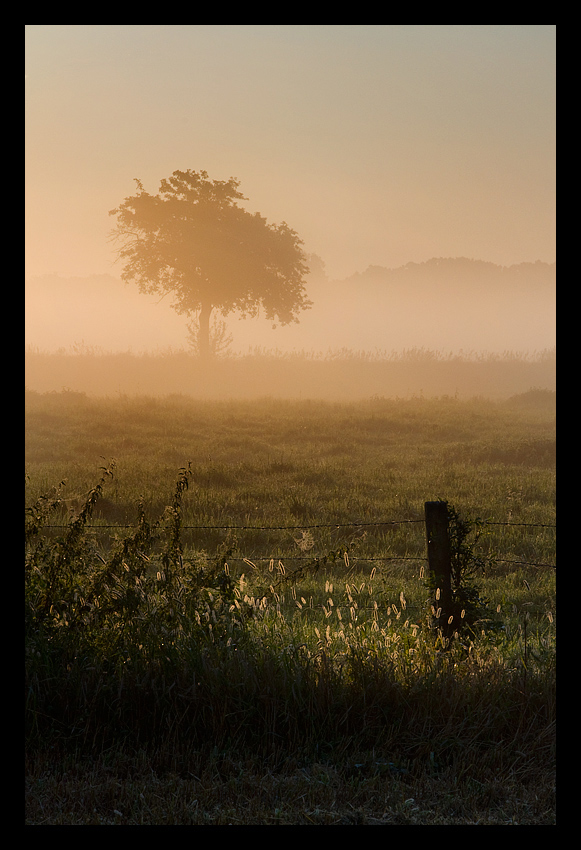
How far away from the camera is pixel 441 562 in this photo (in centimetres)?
561

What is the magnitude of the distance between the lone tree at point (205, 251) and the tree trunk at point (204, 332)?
0.16 metres

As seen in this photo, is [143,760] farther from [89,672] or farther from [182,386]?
[182,386]

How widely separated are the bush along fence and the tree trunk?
26078mm

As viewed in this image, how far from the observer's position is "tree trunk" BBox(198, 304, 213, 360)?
3209cm

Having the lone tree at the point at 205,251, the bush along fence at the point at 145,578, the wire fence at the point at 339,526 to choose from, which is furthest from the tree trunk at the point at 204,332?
the bush along fence at the point at 145,578

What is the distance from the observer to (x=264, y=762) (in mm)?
4348

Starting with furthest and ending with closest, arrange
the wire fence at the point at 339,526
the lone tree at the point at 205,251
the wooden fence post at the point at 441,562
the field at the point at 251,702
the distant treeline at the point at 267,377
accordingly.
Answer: the lone tree at the point at 205,251, the distant treeline at the point at 267,377, the wire fence at the point at 339,526, the wooden fence post at the point at 441,562, the field at the point at 251,702

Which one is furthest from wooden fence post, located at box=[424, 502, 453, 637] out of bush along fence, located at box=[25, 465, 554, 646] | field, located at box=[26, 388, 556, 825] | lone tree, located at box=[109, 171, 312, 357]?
lone tree, located at box=[109, 171, 312, 357]

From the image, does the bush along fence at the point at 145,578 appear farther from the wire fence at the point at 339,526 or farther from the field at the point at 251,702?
the wire fence at the point at 339,526

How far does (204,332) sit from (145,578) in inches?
1157

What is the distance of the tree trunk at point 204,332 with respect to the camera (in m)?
32.1

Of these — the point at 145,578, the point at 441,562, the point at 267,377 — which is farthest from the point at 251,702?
the point at 267,377

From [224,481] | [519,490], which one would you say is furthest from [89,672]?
[519,490]

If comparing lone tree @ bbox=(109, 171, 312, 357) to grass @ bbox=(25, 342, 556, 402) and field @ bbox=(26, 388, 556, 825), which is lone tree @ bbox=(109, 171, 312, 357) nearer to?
grass @ bbox=(25, 342, 556, 402)
